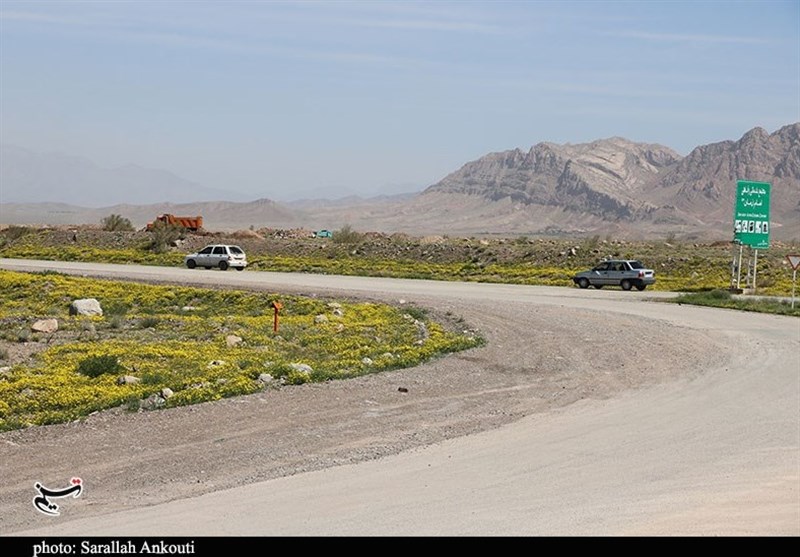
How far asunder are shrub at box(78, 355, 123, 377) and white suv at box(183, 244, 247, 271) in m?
36.1

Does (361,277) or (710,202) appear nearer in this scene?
(361,277)

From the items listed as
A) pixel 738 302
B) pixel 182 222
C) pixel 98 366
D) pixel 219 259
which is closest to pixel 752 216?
pixel 738 302

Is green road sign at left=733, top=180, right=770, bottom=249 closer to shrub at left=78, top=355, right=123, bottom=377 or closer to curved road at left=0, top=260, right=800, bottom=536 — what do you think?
curved road at left=0, top=260, right=800, bottom=536

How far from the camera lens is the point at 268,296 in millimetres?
34219

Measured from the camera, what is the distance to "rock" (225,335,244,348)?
2180 centimetres

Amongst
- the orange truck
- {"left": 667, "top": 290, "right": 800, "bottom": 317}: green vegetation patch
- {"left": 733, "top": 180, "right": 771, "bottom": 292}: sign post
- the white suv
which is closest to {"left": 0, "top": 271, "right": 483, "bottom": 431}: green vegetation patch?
{"left": 667, "top": 290, "right": 800, "bottom": 317}: green vegetation patch

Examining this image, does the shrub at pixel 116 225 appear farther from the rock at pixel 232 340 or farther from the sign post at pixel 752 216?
the rock at pixel 232 340

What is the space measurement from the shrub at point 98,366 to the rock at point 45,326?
7291mm

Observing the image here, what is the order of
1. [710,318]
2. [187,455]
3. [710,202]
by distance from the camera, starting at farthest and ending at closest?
[710,202], [710,318], [187,455]

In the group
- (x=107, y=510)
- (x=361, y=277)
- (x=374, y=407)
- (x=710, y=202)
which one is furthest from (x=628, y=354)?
(x=710, y=202)

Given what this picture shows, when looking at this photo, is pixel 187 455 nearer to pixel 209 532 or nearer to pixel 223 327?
pixel 209 532

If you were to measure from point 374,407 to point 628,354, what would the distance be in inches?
339

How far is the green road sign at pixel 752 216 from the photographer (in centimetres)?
4056

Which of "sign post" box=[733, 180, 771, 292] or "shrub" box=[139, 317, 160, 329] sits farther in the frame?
"sign post" box=[733, 180, 771, 292]
